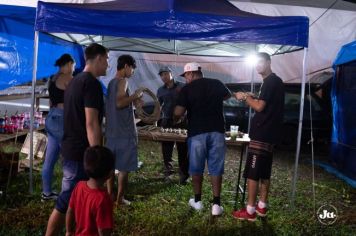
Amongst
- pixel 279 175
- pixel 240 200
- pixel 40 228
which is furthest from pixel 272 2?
pixel 40 228

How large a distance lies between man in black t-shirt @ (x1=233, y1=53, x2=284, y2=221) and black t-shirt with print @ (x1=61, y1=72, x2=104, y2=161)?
180 cm

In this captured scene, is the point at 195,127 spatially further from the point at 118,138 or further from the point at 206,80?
the point at 118,138

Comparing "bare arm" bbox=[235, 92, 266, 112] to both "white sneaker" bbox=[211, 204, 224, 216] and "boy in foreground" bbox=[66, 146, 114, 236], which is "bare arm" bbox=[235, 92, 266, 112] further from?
"boy in foreground" bbox=[66, 146, 114, 236]

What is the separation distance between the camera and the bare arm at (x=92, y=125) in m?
2.90

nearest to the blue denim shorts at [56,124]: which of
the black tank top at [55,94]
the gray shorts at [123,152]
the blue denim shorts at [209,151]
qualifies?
the black tank top at [55,94]

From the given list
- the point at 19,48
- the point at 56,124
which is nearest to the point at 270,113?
the point at 56,124

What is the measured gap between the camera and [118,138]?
163 inches

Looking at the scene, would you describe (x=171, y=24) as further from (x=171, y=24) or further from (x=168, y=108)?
(x=168, y=108)

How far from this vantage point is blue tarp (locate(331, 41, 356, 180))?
22.0ft

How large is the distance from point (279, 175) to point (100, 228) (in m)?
4.90

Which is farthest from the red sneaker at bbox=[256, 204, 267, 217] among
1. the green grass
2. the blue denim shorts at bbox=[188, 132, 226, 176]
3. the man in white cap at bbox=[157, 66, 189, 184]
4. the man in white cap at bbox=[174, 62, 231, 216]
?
the man in white cap at bbox=[157, 66, 189, 184]

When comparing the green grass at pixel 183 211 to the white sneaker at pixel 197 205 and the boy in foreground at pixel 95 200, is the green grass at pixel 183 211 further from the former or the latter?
the boy in foreground at pixel 95 200

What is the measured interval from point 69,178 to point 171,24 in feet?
6.76

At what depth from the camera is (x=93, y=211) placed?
2361mm
